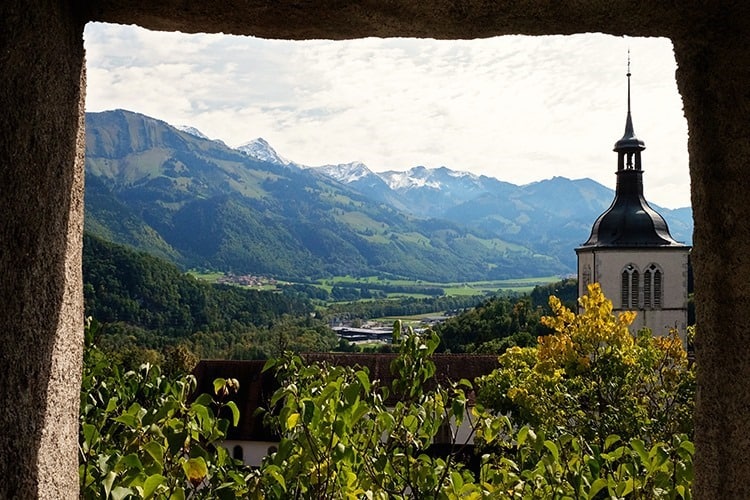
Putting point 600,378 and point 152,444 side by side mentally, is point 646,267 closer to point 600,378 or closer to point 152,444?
point 600,378

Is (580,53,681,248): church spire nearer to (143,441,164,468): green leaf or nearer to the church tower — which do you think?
the church tower

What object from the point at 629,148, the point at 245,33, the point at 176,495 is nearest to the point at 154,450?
the point at 176,495

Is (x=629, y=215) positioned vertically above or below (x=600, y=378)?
above

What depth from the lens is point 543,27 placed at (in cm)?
183

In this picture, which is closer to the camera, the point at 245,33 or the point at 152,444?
the point at 245,33

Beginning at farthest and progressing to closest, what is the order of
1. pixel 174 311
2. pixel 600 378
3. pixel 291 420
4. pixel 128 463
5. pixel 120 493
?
pixel 174 311
pixel 600 378
pixel 291 420
pixel 128 463
pixel 120 493

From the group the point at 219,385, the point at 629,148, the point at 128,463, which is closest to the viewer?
the point at 128,463

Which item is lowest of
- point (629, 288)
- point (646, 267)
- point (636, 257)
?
point (629, 288)

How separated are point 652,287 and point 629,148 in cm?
724

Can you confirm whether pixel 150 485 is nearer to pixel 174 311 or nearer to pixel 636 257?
pixel 636 257

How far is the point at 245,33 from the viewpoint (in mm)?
1853

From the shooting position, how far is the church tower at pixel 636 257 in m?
33.5

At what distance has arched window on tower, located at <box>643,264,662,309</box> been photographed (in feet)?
113

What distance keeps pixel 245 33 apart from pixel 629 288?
117ft
